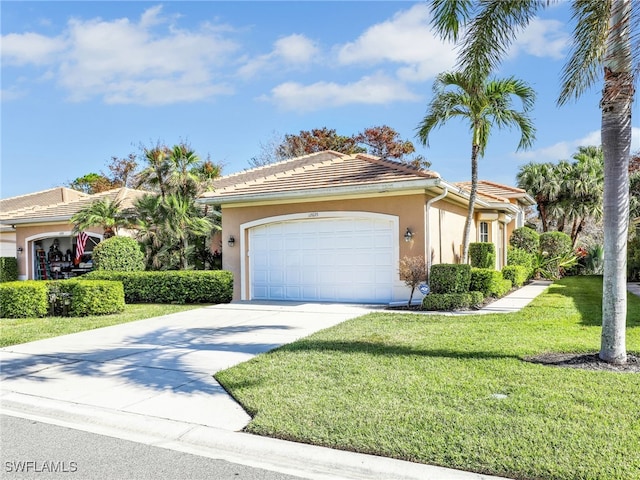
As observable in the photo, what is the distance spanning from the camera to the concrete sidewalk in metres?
3.92

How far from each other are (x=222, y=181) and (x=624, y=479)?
20496mm

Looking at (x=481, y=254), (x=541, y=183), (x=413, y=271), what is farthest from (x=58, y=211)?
(x=541, y=183)

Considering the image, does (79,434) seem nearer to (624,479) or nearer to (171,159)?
(624,479)

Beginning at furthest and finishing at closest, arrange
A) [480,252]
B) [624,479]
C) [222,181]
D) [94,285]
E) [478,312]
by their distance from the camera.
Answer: [222,181] → [480,252] → [94,285] → [478,312] → [624,479]

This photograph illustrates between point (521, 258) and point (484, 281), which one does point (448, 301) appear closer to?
point (484, 281)

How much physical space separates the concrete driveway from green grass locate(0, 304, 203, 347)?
530 mm

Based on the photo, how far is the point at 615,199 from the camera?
6.11 metres

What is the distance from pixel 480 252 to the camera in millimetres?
16859

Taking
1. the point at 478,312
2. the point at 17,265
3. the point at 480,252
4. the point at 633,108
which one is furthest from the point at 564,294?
the point at 17,265

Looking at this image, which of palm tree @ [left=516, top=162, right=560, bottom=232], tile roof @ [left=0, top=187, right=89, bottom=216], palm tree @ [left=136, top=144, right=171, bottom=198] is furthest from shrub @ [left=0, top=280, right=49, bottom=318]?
palm tree @ [left=516, top=162, right=560, bottom=232]

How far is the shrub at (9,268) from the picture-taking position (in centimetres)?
2170

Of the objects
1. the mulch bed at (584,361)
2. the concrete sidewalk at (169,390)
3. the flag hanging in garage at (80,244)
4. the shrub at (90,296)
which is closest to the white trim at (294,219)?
the concrete sidewalk at (169,390)

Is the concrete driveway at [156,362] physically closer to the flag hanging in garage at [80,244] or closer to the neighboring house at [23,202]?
the flag hanging in garage at [80,244]
